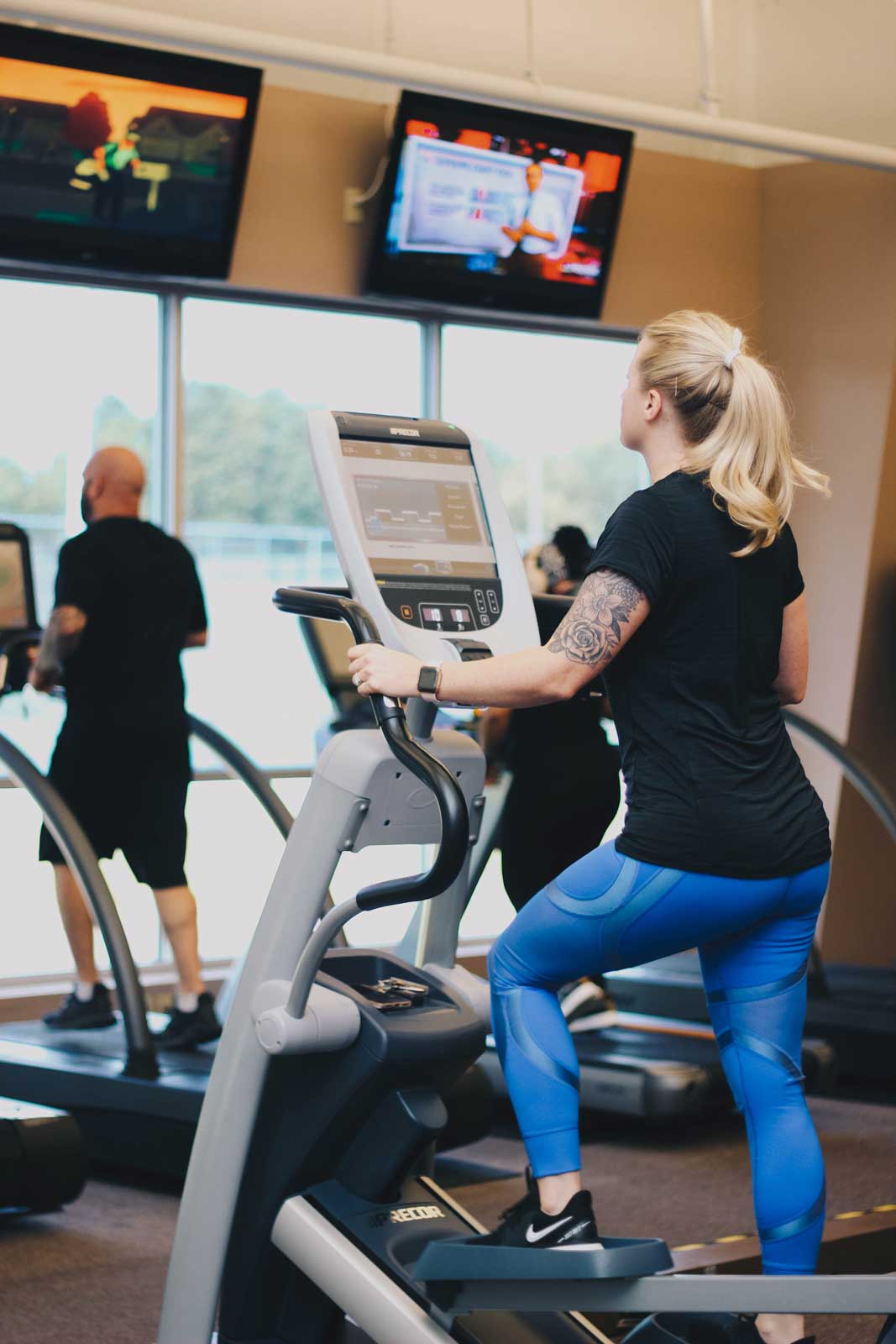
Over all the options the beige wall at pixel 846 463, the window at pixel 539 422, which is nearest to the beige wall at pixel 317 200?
the window at pixel 539 422

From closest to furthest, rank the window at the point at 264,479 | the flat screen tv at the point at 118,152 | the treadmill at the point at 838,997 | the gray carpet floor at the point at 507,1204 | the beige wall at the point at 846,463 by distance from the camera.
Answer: the gray carpet floor at the point at 507,1204, the flat screen tv at the point at 118,152, the treadmill at the point at 838,997, the window at the point at 264,479, the beige wall at the point at 846,463

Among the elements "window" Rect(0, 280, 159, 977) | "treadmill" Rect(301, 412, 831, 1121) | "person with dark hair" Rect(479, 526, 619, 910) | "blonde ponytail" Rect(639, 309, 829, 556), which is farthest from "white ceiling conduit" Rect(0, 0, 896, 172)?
"blonde ponytail" Rect(639, 309, 829, 556)

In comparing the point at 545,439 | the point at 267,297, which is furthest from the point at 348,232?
the point at 545,439

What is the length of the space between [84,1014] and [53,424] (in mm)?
2080

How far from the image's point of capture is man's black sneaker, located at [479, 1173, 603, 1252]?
7.03 ft

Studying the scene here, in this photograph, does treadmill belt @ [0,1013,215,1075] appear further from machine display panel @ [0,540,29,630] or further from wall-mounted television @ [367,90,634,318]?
wall-mounted television @ [367,90,634,318]

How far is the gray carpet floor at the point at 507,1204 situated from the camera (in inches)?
116

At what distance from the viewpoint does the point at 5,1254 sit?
3322 millimetres

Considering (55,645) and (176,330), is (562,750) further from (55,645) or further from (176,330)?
(176,330)

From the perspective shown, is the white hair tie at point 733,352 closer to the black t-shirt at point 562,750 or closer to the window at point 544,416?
the black t-shirt at point 562,750

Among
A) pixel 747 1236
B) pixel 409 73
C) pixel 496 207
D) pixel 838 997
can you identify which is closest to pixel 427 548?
pixel 747 1236

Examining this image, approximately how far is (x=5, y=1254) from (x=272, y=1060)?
124cm

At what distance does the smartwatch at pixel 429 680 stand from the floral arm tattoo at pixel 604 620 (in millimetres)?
171

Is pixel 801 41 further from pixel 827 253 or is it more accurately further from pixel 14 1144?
pixel 14 1144
